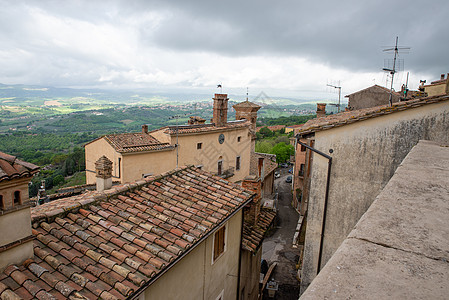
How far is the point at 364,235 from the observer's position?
1.67m

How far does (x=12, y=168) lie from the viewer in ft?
12.6

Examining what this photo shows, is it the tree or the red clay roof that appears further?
the tree

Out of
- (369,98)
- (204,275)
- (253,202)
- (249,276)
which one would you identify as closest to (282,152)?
(369,98)

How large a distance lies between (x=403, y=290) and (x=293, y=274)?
54.1 feet

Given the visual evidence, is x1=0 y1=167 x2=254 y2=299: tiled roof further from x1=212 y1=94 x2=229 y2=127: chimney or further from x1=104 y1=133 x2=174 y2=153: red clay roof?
x1=212 y1=94 x2=229 y2=127: chimney

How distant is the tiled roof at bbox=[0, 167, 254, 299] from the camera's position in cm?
380

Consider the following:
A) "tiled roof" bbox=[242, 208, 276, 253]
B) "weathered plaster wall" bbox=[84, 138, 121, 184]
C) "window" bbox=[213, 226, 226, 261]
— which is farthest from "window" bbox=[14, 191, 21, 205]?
"weathered plaster wall" bbox=[84, 138, 121, 184]

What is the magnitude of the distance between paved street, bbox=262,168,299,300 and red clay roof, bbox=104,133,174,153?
9617 mm

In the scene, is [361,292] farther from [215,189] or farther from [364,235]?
[215,189]

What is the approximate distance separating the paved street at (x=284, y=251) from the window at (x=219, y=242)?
7.01 metres

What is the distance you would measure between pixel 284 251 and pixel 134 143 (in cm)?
1207

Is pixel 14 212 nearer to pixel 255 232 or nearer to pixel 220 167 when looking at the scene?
pixel 255 232

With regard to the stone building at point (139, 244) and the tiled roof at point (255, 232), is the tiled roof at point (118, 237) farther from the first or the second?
the tiled roof at point (255, 232)

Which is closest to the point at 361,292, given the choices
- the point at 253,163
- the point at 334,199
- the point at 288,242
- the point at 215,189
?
the point at 215,189
